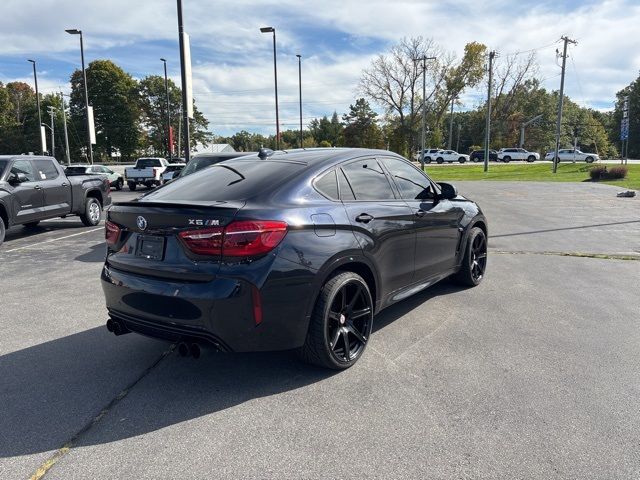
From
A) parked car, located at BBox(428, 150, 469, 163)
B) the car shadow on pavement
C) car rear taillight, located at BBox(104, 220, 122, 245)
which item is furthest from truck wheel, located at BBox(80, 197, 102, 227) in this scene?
parked car, located at BBox(428, 150, 469, 163)

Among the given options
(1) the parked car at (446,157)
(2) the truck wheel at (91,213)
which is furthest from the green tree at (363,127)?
(2) the truck wheel at (91,213)

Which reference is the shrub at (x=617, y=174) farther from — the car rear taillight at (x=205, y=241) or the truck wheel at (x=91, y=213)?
the car rear taillight at (x=205, y=241)

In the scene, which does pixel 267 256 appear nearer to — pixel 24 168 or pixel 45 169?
pixel 24 168

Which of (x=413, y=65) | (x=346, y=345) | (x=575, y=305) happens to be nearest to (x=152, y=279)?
(x=346, y=345)

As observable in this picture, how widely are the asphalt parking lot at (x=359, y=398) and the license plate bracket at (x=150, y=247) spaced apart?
37.6 inches

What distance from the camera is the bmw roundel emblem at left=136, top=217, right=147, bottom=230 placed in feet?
11.5

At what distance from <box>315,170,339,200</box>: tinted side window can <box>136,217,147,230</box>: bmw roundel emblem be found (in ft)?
4.22

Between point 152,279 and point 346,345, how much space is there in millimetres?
1513

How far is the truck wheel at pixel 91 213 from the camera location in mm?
A: 12281

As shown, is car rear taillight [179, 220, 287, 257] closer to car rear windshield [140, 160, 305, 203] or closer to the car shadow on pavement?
car rear windshield [140, 160, 305, 203]

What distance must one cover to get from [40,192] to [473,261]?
30.1ft

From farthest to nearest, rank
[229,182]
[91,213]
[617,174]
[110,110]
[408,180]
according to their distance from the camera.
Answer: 1. [110,110]
2. [617,174]
3. [91,213]
4. [408,180]
5. [229,182]

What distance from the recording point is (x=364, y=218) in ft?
13.2

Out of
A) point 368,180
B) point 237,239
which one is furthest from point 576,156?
point 237,239
